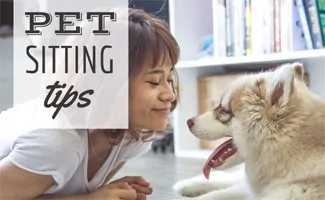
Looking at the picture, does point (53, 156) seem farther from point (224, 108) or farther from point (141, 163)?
point (141, 163)

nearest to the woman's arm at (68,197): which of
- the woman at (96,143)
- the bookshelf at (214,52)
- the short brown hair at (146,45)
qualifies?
the woman at (96,143)

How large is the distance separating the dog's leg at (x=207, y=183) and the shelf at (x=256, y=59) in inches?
14.4

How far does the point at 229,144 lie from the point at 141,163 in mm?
538

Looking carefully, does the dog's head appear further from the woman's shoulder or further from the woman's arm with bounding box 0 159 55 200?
the woman's arm with bounding box 0 159 55 200

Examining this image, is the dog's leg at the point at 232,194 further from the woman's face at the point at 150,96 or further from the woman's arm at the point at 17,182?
the woman's arm at the point at 17,182

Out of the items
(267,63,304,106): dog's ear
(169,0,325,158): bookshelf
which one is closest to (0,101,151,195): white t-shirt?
(267,63,304,106): dog's ear

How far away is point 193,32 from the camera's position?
1.42m

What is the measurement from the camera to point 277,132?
0.71m

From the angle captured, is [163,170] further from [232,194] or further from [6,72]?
[6,72]

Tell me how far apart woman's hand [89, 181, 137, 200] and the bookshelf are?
20.0 inches

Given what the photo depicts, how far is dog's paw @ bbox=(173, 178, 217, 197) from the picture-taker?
37.7 inches

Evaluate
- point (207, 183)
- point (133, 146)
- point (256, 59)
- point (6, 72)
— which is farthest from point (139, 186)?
point (256, 59)

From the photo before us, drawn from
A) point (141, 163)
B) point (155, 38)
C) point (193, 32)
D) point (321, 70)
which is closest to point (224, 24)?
point (193, 32)

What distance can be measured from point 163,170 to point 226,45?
0.38m
